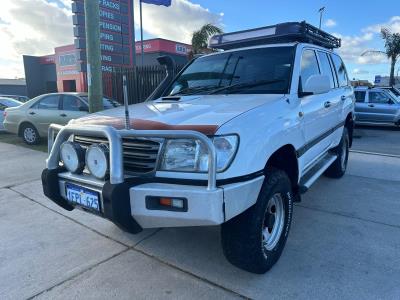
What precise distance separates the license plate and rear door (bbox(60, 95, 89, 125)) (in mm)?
6133

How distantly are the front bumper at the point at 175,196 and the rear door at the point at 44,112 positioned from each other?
716 cm

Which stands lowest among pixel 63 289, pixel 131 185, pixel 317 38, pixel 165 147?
pixel 63 289

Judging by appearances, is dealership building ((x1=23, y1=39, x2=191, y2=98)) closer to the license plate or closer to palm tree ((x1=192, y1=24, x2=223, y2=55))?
palm tree ((x1=192, y1=24, x2=223, y2=55))

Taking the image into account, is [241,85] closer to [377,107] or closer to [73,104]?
[73,104]

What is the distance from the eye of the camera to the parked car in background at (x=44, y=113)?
8.65 meters

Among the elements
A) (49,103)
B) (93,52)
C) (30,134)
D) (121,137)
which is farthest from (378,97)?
(121,137)

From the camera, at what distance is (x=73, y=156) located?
2670mm

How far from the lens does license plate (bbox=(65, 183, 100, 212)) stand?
8.16ft

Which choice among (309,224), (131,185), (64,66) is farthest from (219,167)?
(64,66)

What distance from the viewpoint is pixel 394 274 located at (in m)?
2.74

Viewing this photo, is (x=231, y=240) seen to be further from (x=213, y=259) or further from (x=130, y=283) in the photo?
(x=130, y=283)

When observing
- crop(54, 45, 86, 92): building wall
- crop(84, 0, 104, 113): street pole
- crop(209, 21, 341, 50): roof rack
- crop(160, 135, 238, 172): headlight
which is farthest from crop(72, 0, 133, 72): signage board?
crop(54, 45, 86, 92): building wall

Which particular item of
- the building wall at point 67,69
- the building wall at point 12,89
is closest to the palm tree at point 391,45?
the building wall at point 67,69

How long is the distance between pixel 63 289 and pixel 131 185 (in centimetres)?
111
